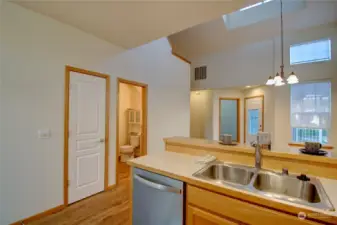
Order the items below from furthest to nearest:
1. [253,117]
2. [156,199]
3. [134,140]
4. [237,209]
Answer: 1. [253,117]
2. [134,140]
3. [156,199]
4. [237,209]

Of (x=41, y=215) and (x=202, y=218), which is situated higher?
(x=202, y=218)

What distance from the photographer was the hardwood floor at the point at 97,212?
7.03ft

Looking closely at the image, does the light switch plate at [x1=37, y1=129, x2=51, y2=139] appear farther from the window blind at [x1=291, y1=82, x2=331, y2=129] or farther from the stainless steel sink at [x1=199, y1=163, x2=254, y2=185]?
the window blind at [x1=291, y1=82, x2=331, y2=129]

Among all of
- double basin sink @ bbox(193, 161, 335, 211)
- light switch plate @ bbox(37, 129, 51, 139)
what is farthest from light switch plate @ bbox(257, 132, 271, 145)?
light switch plate @ bbox(37, 129, 51, 139)

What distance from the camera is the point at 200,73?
5.91 metres

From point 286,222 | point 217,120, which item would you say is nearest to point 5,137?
point 286,222

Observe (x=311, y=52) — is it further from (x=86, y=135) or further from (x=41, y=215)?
(x=41, y=215)

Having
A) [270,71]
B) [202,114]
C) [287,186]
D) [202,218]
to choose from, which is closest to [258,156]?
[287,186]

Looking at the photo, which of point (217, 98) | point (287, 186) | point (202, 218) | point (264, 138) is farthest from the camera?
point (217, 98)

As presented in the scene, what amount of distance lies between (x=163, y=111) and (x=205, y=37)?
103 inches

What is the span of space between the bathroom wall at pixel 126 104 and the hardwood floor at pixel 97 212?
101 inches

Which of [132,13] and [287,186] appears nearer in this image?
[287,186]

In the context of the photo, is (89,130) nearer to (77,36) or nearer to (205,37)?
(77,36)

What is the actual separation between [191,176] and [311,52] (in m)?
4.78
